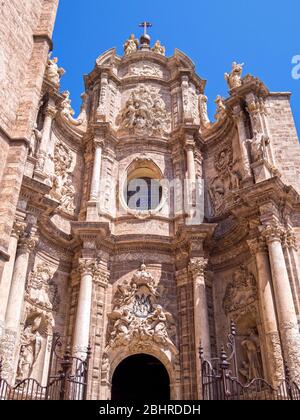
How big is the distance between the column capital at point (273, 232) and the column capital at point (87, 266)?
5266mm

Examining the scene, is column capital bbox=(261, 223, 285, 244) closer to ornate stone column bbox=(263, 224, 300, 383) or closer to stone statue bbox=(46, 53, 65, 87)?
ornate stone column bbox=(263, 224, 300, 383)

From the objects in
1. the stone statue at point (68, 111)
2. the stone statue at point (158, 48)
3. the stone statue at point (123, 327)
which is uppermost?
the stone statue at point (158, 48)

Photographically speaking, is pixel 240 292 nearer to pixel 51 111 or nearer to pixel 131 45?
pixel 51 111

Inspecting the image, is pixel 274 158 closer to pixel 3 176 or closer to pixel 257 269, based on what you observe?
pixel 257 269

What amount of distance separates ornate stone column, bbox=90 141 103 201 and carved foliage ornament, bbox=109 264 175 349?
3182mm

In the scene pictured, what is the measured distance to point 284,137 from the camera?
15.4m

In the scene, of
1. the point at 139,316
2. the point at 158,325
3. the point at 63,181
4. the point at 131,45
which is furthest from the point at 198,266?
the point at 131,45

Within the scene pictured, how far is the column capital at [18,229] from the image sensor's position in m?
12.2

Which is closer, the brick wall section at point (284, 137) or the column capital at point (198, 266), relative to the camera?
the column capital at point (198, 266)

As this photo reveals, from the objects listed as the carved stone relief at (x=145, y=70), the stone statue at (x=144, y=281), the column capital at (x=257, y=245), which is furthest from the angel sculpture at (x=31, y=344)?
the carved stone relief at (x=145, y=70)

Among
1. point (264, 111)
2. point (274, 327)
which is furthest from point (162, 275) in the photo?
point (264, 111)

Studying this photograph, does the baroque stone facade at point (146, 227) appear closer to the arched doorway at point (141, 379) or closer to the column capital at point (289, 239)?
the column capital at point (289, 239)

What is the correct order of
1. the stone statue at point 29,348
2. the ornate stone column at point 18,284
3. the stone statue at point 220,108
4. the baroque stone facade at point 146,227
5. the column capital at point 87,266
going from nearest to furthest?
the ornate stone column at point 18,284 → the baroque stone facade at point 146,227 → the stone statue at point 29,348 → the column capital at point 87,266 → the stone statue at point 220,108

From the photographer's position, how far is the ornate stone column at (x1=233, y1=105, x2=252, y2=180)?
1461 cm
